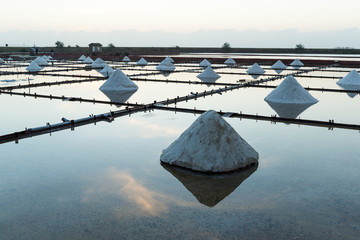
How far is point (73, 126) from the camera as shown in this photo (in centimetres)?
1206

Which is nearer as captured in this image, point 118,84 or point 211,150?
point 211,150

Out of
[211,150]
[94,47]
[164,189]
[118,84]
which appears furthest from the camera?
[94,47]

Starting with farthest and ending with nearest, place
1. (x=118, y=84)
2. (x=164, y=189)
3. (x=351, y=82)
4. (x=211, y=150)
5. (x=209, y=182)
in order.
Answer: (x=351, y=82), (x=118, y=84), (x=211, y=150), (x=209, y=182), (x=164, y=189)

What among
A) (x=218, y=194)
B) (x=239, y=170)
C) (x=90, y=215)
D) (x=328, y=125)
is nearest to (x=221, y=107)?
(x=328, y=125)

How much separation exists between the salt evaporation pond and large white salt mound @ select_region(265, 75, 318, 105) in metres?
4.43

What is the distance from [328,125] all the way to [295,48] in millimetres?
88995

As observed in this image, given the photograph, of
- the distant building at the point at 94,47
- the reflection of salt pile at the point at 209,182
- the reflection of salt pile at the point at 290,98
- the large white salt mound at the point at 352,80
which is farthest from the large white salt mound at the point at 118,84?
the distant building at the point at 94,47

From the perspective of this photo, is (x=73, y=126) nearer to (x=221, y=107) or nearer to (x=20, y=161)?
(x=20, y=161)

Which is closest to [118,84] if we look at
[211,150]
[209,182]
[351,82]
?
[211,150]

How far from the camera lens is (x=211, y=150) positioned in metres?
7.88

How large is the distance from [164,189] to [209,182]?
3.22 feet

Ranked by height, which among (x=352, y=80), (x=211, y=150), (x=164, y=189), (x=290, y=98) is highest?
(x=352, y=80)

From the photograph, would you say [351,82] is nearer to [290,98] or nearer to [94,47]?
[290,98]

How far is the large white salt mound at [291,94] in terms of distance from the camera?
54.4 ft
